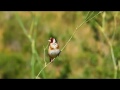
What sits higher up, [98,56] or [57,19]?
[57,19]

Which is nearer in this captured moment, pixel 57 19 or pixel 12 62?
pixel 12 62

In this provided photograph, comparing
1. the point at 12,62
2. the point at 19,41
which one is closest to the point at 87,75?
the point at 12,62

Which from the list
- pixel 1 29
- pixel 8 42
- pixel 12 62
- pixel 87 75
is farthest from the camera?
pixel 1 29

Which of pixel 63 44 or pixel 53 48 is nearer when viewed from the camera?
pixel 53 48

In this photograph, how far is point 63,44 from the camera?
6488 millimetres

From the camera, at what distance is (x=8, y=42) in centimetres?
1797

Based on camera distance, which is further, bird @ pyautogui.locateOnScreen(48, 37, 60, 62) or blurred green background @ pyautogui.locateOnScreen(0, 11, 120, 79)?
blurred green background @ pyautogui.locateOnScreen(0, 11, 120, 79)

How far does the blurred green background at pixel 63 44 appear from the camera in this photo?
4.57m

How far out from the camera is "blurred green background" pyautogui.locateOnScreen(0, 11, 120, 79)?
4.57 m

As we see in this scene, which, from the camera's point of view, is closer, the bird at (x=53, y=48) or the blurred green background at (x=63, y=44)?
the bird at (x=53, y=48)
